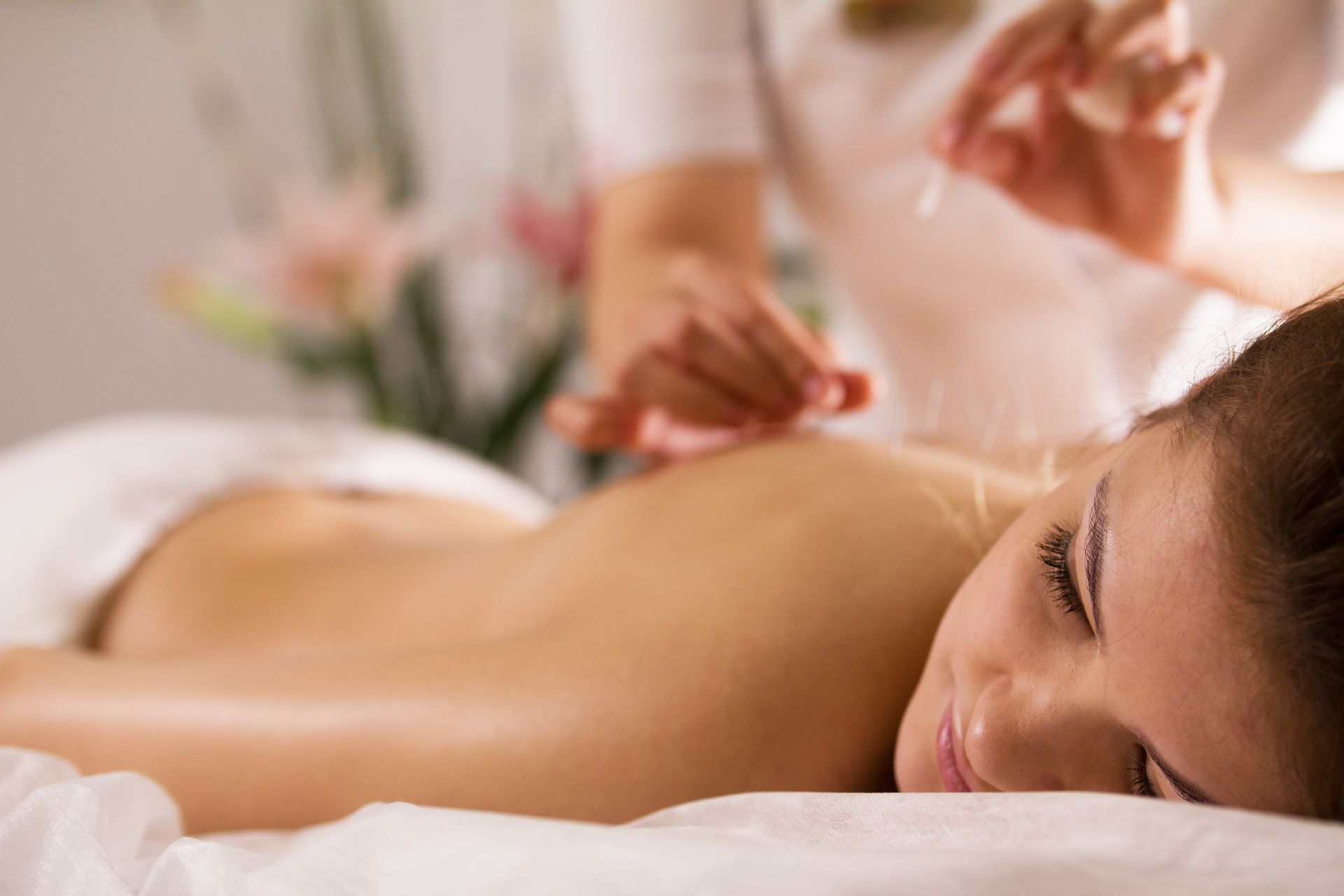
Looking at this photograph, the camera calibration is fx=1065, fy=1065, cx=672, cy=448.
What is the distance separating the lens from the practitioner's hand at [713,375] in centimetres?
75

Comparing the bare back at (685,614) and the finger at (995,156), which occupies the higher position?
the finger at (995,156)

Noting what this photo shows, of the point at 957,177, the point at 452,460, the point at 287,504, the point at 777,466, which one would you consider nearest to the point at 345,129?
the point at 452,460

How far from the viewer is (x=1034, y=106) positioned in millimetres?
696

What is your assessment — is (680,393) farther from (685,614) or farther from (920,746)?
(920,746)

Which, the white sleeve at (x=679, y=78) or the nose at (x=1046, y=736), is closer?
the nose at (x=1046, y=736)

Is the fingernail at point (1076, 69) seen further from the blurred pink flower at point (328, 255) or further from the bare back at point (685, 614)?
the blurred pink flower at point (328, 255)

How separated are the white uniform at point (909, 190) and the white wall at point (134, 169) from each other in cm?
101

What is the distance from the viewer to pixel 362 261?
4.72 feet

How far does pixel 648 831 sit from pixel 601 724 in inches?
6.0

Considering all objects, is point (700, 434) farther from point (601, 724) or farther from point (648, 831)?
point (648, 831)

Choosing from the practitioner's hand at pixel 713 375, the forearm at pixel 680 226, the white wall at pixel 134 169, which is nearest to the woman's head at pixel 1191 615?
the practitioner's hand at pixel 713 375

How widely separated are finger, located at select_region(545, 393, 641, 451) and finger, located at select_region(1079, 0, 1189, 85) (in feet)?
1.27

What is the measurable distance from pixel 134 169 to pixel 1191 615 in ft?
6.61

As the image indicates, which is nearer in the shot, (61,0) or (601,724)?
(601,724)
